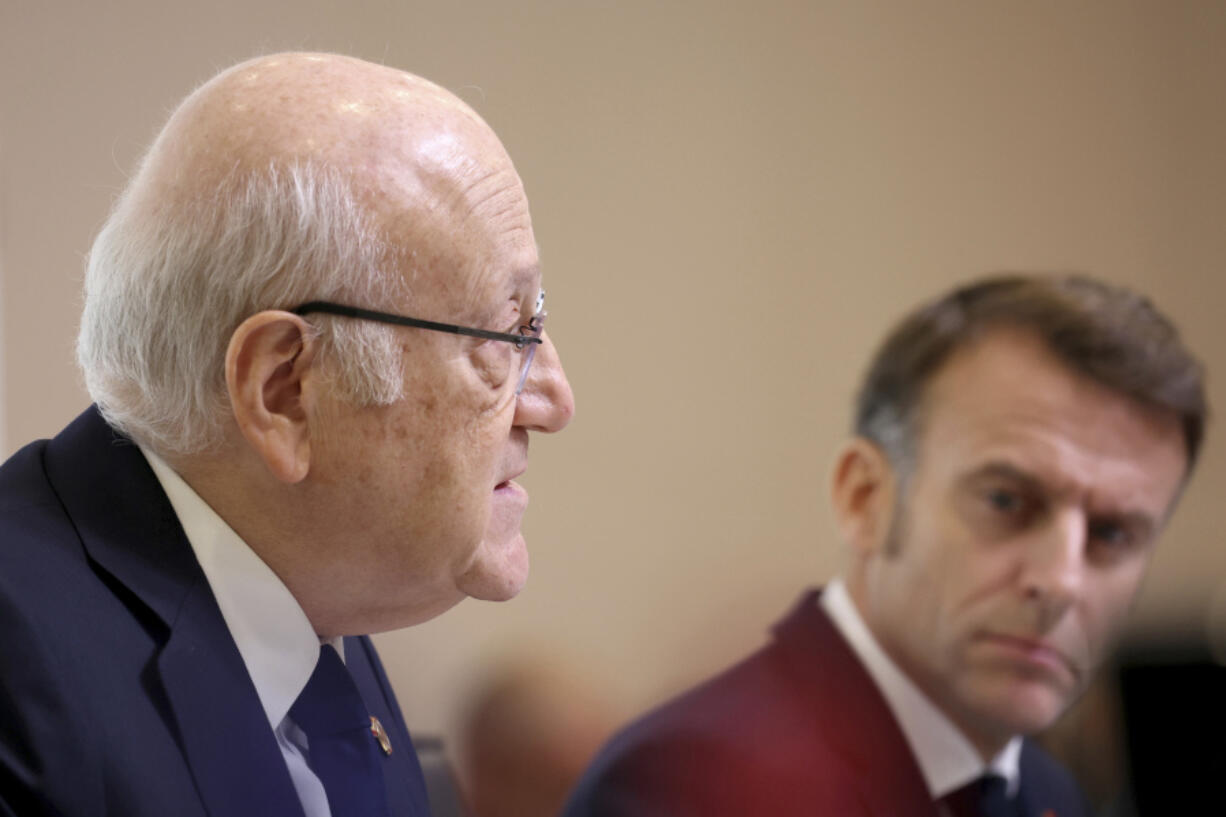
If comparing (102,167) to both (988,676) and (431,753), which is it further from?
(988,676)

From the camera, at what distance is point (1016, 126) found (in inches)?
75.9

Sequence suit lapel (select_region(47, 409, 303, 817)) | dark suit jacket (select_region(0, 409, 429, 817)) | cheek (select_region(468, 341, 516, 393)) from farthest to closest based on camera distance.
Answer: cheek (select_region(468, 341, 516, 393)) → suit lapel (select_region(47, 409, 303, 817)) → dark suit jacket (select_region(0, 409, 429, 817))

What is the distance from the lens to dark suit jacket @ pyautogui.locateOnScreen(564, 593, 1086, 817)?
1565 millimetres

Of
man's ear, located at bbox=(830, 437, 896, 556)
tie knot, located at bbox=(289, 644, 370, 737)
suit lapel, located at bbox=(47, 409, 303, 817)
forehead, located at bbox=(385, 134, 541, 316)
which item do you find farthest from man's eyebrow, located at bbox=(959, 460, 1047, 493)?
suit lapel, located at bbox=(47, 409, 303, 817)

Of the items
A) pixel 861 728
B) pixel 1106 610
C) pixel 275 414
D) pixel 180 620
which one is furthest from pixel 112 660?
pixel 1106 610

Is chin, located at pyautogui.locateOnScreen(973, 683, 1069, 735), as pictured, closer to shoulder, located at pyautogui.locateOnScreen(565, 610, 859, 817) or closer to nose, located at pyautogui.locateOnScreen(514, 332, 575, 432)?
shoulder, located at pyautogui.locateOnScreen(565, 610, 859, 817)

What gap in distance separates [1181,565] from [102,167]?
171 cm

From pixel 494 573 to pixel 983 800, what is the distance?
789mm

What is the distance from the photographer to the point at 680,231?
1817 millimetres

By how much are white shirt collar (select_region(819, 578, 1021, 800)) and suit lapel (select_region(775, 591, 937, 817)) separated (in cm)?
1

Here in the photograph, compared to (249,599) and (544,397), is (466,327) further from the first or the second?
(249,599)

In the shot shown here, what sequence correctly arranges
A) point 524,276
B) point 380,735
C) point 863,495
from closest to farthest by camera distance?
point 524,276, point 380,735, point 863,495

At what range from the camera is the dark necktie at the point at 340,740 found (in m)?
1.23

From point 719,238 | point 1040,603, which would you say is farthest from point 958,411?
point 719,238
